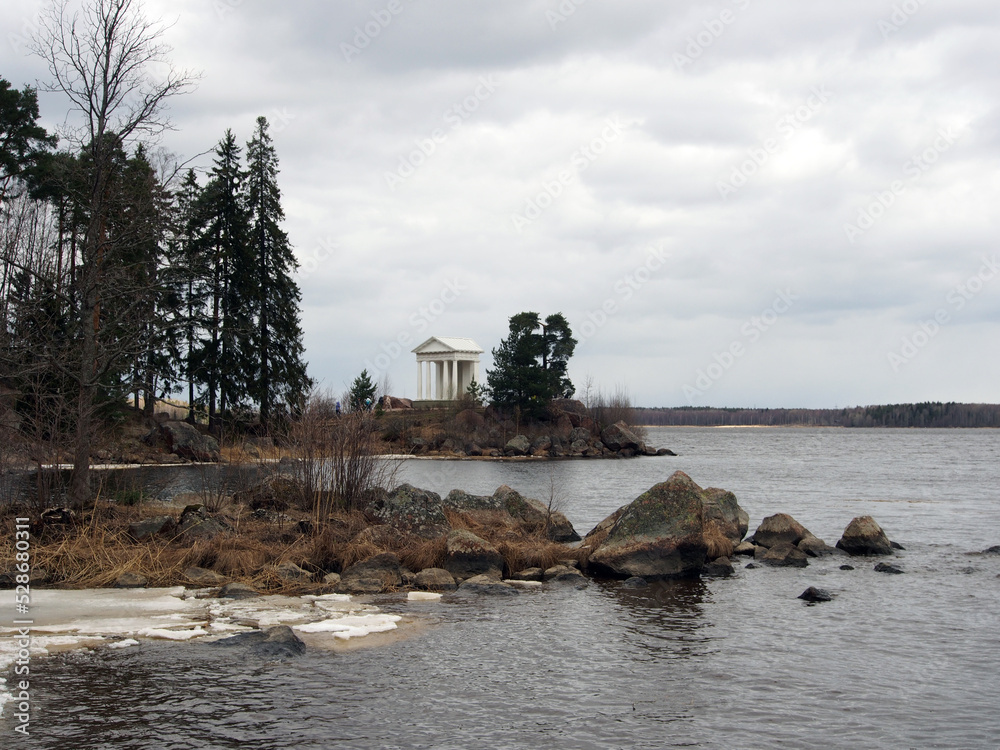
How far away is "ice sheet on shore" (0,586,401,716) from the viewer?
1141 cm

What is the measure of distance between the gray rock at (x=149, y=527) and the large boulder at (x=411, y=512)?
4.18 metres

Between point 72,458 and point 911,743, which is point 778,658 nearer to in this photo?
point 911,743

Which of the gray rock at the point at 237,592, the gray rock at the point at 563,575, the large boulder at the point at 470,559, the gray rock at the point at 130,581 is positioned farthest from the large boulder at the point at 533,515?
the gray rock at the point at 130,581

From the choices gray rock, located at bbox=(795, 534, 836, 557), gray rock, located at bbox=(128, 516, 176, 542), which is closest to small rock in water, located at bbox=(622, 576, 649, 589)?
gray rock, located at bbox=(795, 534, 836, 557)

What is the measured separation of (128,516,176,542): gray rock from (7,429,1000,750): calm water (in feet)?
17.6

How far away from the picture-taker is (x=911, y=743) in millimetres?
8867

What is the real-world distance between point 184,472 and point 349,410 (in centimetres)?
2642

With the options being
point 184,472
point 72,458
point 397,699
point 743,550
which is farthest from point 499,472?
point 397,699

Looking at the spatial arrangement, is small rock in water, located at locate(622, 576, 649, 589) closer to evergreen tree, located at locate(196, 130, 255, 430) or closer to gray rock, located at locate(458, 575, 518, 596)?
gray rock, located at locate(458, 575, 518, 596)

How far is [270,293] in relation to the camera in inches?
2274

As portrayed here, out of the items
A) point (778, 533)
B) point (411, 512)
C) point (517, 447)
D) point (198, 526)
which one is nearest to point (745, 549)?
point (778, 533)

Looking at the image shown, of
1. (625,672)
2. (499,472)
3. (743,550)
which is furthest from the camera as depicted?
(499,472)

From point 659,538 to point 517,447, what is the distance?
62908 millimetres

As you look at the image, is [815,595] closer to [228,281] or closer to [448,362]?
[228,281]
